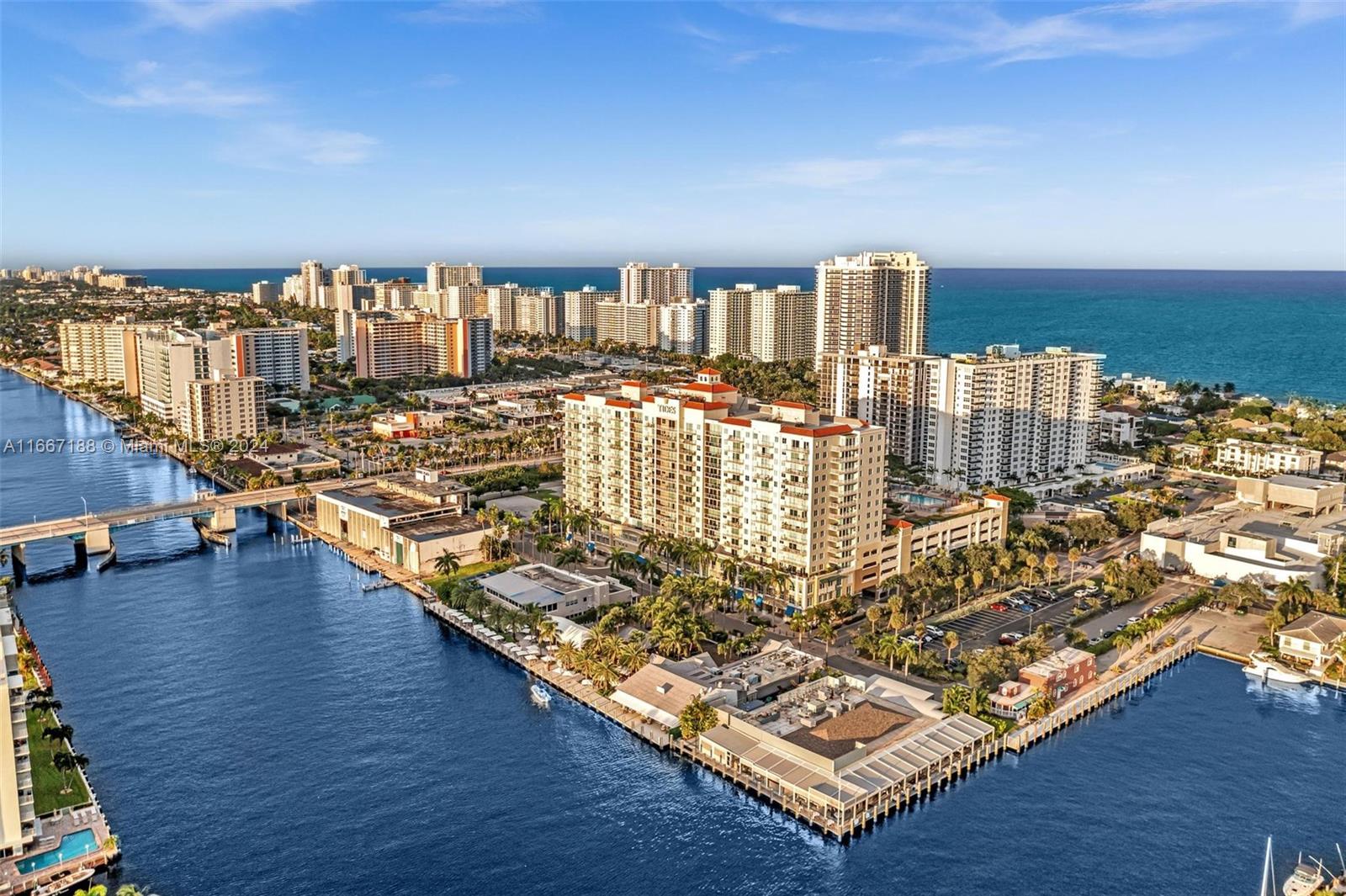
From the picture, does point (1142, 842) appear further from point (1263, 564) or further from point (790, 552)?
point (1263, 564)

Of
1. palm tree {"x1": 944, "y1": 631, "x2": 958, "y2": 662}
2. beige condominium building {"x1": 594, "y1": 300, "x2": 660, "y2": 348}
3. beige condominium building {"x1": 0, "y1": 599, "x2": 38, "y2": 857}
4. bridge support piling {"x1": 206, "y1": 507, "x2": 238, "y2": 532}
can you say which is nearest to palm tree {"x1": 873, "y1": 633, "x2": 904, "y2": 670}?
palm tree {"x1": 944, "y1": 631, "x2": 958, "y2": 662}

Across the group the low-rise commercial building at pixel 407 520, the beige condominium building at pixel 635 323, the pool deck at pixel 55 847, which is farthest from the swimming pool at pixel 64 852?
the beige condominium building at pixel 635 323

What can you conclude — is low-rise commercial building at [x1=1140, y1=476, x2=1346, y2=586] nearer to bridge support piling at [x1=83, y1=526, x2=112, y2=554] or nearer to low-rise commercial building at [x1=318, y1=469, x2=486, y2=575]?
low-rise commercial building at [x1=318, y1=469, x2=486, y2=575]

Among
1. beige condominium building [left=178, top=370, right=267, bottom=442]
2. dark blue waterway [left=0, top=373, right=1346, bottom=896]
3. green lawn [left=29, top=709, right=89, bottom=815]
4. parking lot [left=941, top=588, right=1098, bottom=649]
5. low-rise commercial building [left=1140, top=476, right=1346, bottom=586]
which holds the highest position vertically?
beige condominium building [left=178, top=370, right=267, bottom=442]

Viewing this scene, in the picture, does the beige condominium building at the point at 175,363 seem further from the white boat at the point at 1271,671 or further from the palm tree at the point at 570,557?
the white boat at the point at 1271,671

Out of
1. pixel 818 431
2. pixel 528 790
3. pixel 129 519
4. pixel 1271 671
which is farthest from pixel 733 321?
pixel 528 790
